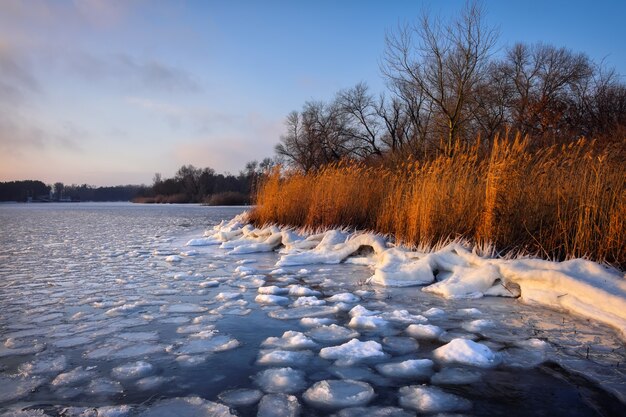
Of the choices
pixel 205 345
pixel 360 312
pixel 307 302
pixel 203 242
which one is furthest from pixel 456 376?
pixel 203 242

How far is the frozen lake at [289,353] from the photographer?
5.39 ft

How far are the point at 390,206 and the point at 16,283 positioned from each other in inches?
186

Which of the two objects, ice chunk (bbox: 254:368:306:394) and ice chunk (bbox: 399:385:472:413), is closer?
ice chunk (bbox: 399:385:472:413)

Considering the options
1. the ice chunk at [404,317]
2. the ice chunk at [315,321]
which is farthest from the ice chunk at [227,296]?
the ice chunk at [404,317]

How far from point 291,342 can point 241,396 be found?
0.69 meters

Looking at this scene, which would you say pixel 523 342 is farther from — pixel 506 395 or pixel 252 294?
pixel 252 294

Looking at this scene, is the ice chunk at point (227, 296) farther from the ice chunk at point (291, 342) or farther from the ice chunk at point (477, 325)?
the ice chunk at point (477, 325)

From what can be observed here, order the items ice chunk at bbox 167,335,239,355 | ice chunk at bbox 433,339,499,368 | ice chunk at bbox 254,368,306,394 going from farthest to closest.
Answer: ice chunk at bbox 167,335,239,355, ice chunk at bbox 433,339,499,368, ice chunk at bbox 254,368,306,394

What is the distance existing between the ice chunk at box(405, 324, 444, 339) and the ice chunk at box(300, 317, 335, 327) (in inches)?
20.8

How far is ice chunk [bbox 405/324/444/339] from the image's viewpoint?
251cm

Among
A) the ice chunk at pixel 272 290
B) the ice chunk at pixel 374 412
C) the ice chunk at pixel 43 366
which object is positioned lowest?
the ice chunk at pixel 272 290

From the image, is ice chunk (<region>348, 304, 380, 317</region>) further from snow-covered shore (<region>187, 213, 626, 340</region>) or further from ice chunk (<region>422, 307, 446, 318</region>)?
snow-covered shore (<region>187, 213, 626, 340</region>)

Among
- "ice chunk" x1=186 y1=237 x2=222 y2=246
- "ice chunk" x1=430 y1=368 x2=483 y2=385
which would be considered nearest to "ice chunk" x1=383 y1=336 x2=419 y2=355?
"ice chunk" x1=430 y1=368 x2=483 y2=385

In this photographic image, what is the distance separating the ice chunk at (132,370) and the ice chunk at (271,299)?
1.43m
